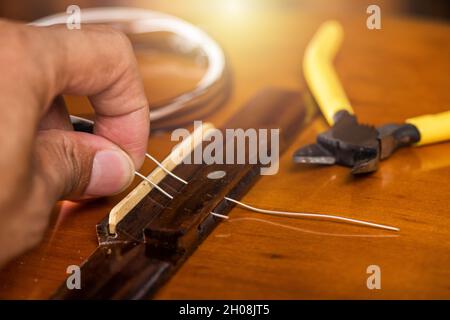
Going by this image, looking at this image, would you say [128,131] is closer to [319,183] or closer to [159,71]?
[319,183]

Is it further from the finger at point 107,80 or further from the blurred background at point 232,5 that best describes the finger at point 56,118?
the blurred background at point 232,5

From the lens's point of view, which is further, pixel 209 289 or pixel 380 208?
pixel 380 208

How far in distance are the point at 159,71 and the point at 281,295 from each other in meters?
0.54

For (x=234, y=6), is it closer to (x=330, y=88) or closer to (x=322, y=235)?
(x=330, y=88)

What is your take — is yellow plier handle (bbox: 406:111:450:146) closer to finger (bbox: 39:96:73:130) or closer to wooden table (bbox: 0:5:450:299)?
wooden table (bbox: 0:5:450:299)

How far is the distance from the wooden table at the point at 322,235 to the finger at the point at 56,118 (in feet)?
0.28

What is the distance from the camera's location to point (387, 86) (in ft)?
3.05

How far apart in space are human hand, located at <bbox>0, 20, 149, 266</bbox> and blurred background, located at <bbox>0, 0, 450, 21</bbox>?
0.62 meters

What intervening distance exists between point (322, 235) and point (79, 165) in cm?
22

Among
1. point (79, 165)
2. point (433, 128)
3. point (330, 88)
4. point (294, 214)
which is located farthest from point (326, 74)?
point (79, 165)

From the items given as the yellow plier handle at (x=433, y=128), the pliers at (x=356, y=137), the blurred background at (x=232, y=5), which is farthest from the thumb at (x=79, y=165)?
the blurred background at (x=232, y=5)

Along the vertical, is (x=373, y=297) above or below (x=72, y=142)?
below

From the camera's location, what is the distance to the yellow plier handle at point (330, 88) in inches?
29.6

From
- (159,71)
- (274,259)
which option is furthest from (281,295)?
(159,71)
